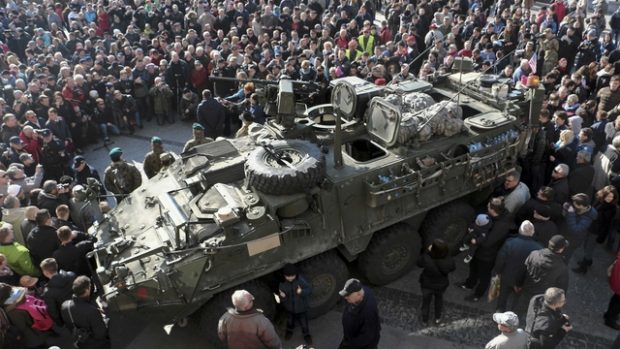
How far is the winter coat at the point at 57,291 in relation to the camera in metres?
6.97

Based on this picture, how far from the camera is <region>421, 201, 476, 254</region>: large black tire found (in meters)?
8.78

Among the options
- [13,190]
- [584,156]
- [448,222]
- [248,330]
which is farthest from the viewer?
[13,190]

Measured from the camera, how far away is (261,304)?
753 centimetres

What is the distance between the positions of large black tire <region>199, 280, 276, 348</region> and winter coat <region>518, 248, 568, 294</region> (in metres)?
3.66

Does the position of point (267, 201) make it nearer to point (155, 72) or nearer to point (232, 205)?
point (232, 205)

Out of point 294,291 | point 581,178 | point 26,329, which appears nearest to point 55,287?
point 26,329

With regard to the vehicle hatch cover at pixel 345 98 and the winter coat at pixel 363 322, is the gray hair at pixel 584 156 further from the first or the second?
the winter coat at pixel 363 322

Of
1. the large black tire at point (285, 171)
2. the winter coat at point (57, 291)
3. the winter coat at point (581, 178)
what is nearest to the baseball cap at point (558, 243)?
the winter coat at point (581, 178)

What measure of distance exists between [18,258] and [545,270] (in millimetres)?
7379

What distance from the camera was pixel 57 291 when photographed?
6.96 m

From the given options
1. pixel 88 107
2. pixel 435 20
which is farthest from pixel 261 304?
pixel 435 20

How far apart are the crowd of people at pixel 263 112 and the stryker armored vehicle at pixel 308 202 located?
54cm

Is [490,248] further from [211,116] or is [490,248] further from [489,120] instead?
[211,116]

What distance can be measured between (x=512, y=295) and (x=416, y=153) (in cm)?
277
